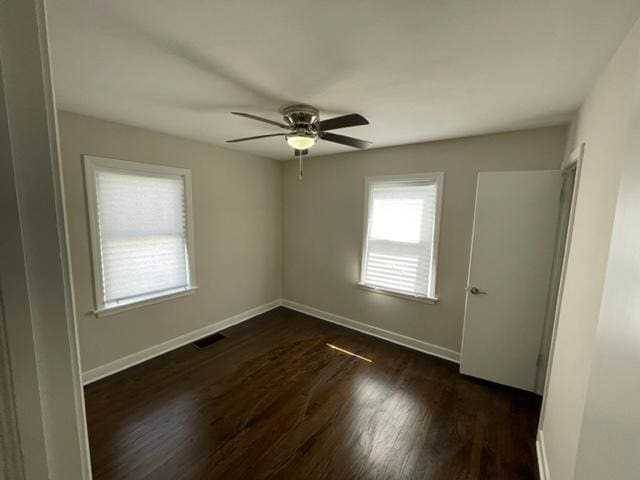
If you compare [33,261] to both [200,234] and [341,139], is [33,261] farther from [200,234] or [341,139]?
[200,234]

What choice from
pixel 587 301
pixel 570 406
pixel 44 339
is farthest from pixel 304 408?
pixel 44 339

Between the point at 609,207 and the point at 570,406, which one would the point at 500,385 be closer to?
the point at 570,406

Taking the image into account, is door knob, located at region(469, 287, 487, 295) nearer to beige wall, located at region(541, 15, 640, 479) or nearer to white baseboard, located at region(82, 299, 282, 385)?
beige wall, located at region(541, 15, 640, 479)

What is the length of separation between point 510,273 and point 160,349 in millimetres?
3580

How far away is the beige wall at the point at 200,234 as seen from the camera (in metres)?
2.29

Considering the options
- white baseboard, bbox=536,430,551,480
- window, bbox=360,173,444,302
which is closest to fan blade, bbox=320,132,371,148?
window, bbox=360,173,444,302

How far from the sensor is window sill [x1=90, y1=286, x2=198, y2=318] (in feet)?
8.07

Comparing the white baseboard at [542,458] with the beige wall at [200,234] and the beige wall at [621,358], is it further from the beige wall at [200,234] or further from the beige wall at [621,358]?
the beige wall at [200,234]

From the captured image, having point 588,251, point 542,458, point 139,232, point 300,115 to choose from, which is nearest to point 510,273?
point 588,251

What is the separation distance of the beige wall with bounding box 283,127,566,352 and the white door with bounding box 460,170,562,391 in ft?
0.98

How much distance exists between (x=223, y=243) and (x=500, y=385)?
3.36 metres

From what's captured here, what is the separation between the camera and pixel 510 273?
7.73ft

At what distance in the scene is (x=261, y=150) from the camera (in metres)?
3.45

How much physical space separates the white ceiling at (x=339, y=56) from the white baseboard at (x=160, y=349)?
2283 millimetres
